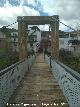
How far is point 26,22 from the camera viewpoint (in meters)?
31.2

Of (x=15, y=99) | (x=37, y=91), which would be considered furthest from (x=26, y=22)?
(x=15, y=99)

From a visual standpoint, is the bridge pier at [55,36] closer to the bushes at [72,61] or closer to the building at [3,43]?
the bushes at [72,61]

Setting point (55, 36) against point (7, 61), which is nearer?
point (55, 36)

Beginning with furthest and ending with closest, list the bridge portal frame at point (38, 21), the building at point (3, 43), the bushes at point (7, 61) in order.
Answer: the building at point (3, 43) < the bushes at point (7, 61) < the bridge portal frame at point (38, 21)

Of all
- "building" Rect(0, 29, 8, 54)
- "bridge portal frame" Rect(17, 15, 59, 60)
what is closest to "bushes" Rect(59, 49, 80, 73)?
"bridge portal frame" Rect(17, 15, 59, 60)

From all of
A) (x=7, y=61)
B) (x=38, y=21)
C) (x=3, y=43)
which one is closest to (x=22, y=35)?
(x=38, y=21)

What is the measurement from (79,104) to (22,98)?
4532 mm

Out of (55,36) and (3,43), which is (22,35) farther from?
(3,43)

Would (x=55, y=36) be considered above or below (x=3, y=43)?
above

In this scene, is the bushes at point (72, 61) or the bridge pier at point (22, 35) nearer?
the bridge pier at point (22, 35)

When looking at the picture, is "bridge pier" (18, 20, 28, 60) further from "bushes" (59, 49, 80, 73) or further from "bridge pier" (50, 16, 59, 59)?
"bushes" (59, 49, 80, 73)

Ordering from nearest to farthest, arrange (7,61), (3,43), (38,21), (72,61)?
(38,21), (7,61), (72,61), (3,43)

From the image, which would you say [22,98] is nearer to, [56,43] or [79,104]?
[79,104]

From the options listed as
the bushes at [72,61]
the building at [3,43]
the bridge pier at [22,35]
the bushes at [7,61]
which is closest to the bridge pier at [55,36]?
the bushes at [72,61]
